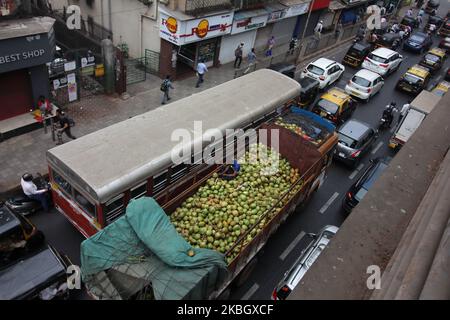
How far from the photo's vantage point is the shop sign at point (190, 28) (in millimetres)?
19578

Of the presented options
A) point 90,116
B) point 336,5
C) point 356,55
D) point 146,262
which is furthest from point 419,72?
point 146,262

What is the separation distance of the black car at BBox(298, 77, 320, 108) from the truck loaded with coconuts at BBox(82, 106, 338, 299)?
4961mm

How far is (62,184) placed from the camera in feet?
34.2

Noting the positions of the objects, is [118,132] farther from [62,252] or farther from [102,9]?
[102,9]

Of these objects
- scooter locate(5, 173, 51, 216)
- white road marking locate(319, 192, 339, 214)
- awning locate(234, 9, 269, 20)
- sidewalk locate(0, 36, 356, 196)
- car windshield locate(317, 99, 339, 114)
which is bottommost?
white road marking locate(319, 192, 339, 214)

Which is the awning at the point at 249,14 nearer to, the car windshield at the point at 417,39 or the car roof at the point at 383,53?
→ the car roof at the point at 383,53

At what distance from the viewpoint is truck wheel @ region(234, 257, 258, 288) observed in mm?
10414

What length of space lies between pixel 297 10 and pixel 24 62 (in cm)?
2118

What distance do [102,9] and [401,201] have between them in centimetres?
2303

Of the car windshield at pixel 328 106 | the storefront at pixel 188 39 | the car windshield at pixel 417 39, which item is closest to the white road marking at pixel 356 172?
the car windshield at pixel 328 106

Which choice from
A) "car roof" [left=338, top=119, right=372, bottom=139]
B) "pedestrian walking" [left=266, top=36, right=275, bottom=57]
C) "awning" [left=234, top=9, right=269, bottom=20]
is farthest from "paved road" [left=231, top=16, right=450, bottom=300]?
"awning" [left=234, top=9, right=269, bottom=20]

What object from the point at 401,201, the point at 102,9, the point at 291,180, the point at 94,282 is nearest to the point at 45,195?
the point at 94,282

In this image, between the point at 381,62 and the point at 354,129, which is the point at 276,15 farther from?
the point at 354,129

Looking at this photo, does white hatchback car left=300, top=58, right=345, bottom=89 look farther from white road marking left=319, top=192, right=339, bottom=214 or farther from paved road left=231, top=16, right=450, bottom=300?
white road marking left=319, top=192, right=339, bottom=214
